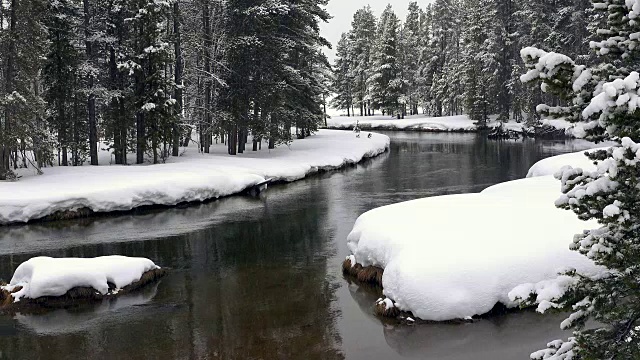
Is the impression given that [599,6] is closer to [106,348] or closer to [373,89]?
[106,348]

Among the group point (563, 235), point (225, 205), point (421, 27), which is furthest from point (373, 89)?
point (563, 235)

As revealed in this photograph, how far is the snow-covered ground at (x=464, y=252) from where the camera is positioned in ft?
34.6

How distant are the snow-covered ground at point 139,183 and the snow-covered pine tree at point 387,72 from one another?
1658 inches

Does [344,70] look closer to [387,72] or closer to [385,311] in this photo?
[387,72]

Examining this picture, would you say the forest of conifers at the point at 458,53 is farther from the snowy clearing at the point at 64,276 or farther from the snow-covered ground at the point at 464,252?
the snowy clearing at the point at 64,276

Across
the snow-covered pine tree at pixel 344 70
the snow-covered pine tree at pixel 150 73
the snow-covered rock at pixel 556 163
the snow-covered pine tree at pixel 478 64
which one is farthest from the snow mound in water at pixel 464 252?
the snow-covered pine tree at pixel 344 70

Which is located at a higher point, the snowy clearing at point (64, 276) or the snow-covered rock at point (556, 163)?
the snow-covered rock at point (556, 163)

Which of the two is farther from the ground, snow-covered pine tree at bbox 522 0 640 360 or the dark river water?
snow-covered pine tree at bbox 522 0 640 360

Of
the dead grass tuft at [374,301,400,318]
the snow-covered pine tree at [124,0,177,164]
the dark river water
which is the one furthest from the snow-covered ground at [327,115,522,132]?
the dead grass tuft at [374,301,400,318]

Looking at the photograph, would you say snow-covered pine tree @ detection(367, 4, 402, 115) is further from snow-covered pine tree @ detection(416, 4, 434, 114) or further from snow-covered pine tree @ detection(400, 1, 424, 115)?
snow-covered pine tree @ detection(416, 4, 434, 114)

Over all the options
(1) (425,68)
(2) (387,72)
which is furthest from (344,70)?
(2) (387,72)

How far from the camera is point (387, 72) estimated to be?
241 ft

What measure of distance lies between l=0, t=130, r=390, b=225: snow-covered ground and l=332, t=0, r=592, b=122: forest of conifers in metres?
22.8

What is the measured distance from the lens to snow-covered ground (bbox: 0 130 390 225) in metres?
20.8
